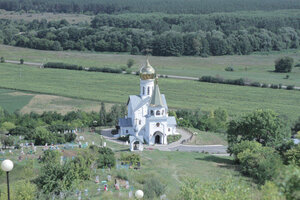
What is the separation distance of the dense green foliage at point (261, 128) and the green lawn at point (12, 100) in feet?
116

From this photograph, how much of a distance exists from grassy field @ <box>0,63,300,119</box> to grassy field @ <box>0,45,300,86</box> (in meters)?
10.2

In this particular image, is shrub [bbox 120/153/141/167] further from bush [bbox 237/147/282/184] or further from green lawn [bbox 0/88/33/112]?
green lawn [bbox 0/88/33/112]

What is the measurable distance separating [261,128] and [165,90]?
39.4 metres

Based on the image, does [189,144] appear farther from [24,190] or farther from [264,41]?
[264,41]

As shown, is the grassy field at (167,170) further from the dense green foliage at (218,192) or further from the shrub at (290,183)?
the shrub at (290,183)

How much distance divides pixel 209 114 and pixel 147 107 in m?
13.5

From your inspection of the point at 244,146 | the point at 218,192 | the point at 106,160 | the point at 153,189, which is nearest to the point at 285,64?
the point at 244,146

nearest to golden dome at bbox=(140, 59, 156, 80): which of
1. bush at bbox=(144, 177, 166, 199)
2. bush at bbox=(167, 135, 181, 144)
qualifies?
bush at bbox=(167, 135, 181, 144)

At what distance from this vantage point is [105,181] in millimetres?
31359

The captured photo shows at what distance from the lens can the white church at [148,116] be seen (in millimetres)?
49750

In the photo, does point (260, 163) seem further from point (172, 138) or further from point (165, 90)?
point (165, 90)

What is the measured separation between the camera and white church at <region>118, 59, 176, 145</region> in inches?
1959

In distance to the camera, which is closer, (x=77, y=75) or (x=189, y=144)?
(x=189, y=144)

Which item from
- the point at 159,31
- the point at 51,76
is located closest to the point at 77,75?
the point at 51,76
